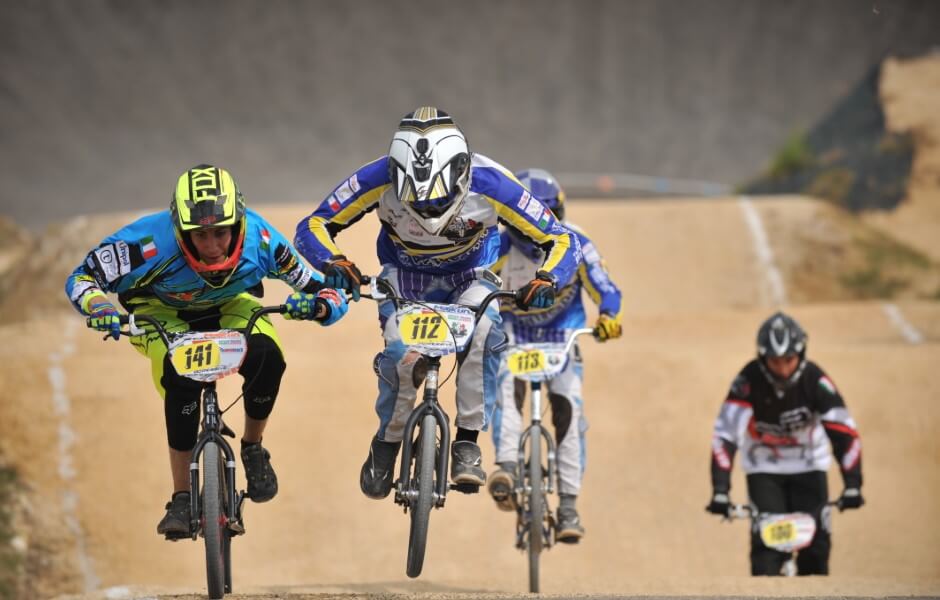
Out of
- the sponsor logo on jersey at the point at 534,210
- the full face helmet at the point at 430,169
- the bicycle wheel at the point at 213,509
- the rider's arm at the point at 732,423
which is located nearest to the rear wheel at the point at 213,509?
the bicycle wheel at the point at 213,509

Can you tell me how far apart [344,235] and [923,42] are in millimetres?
14918

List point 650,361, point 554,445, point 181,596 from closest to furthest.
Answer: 1. point 181,596
2. point 554,445
3. point 650,361

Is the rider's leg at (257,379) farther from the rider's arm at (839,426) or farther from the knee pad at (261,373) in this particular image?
the rider's arm at (839,426)

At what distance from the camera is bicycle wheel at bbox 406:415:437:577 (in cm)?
644

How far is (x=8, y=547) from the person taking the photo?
39.1 ft

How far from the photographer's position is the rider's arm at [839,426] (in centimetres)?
896

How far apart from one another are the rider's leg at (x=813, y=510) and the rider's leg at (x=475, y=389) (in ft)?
10.9

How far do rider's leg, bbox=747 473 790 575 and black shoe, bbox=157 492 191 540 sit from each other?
14.2 ft

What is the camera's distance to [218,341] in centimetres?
629

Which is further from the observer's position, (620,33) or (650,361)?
(620,33)

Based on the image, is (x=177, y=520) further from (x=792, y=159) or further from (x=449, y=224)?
(x=792, y=159)

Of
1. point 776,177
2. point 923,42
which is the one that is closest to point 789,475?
point 776,177

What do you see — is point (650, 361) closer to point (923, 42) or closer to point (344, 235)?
point (344, 235)

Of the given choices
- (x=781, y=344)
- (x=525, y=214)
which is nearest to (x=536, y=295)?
(x=525, y=214)
